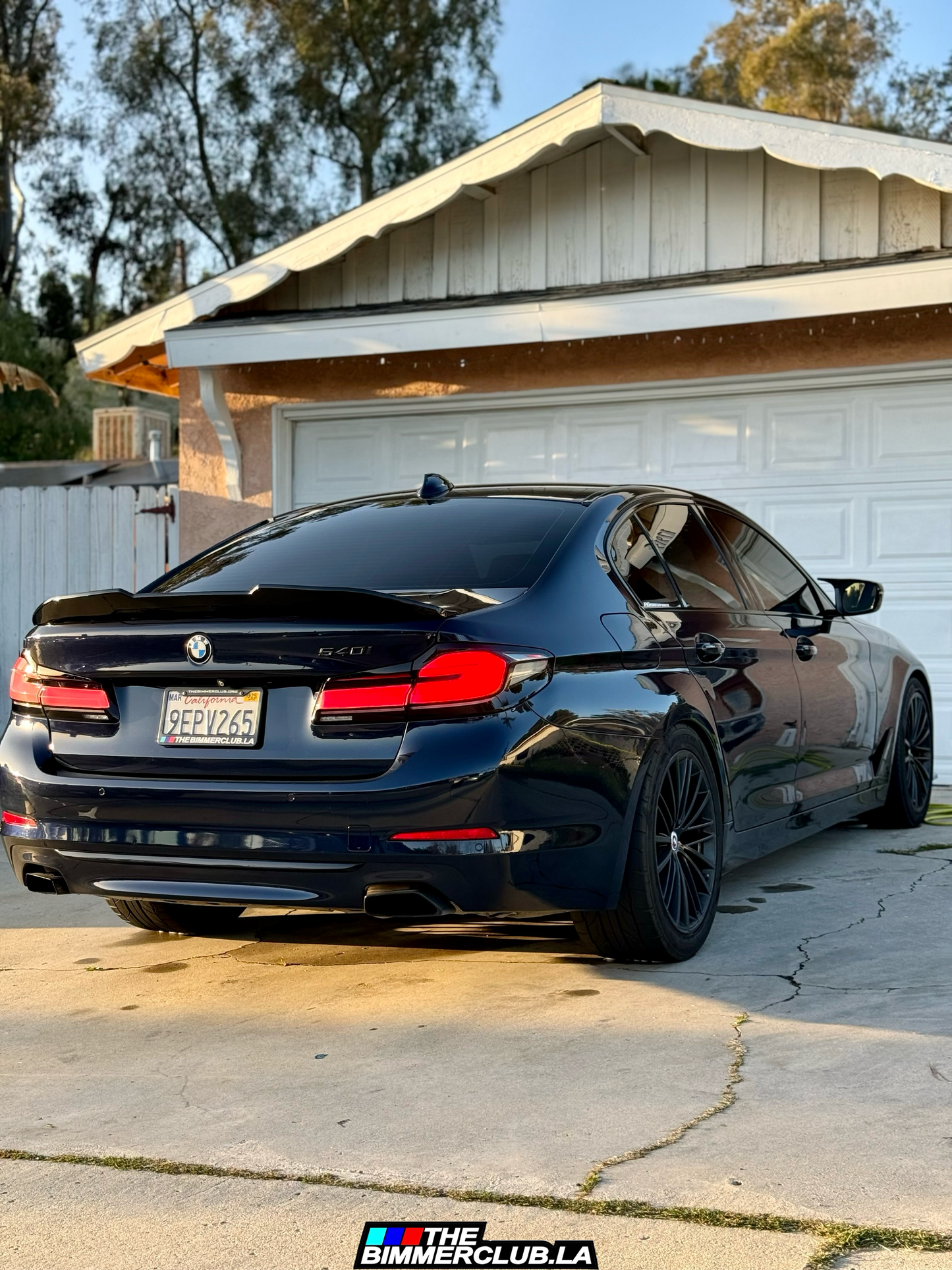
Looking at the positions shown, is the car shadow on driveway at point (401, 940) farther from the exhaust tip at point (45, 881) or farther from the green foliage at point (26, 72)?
the green foliage at point (26, 72)

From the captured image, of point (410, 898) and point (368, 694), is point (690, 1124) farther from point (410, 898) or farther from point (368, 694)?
point (368, 694)

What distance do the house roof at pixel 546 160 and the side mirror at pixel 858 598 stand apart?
3207mm

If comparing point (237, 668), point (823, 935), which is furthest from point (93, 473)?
point (237, 668)

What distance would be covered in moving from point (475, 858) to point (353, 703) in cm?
51

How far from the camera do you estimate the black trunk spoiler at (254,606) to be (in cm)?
412

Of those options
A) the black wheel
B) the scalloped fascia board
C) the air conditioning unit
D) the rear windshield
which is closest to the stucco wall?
the scalloped fascia board

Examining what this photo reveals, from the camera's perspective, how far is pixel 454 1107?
3430 mm

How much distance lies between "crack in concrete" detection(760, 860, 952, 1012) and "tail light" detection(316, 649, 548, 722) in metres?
1.14

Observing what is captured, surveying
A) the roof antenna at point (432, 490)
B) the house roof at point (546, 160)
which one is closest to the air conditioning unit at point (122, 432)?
the house roof at point (546, 160)

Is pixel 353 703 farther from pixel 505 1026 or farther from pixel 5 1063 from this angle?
pixel 5 1063

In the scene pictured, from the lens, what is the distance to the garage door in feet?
30.8

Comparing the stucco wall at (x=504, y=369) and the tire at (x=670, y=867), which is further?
the stucco wall at (x=504, y=369)

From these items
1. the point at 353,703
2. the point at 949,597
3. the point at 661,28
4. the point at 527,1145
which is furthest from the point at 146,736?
the point at 661,28

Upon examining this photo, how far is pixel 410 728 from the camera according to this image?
4039 millimetres
